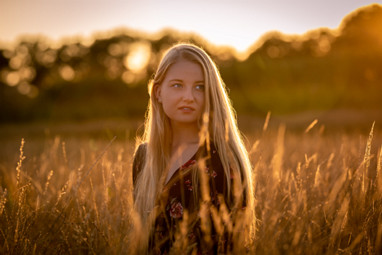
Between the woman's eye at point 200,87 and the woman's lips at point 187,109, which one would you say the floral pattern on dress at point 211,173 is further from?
the woman's eye at point 200,87

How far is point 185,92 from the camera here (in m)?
1.80

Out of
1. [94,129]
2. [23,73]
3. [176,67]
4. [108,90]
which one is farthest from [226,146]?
[23,73]

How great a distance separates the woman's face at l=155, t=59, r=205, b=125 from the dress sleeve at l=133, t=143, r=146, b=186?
44 cm

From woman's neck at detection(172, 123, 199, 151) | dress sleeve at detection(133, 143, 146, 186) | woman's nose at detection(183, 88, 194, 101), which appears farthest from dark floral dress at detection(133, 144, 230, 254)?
dress sleeve at detection(133, 143, 146, 186)

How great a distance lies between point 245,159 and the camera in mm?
1803

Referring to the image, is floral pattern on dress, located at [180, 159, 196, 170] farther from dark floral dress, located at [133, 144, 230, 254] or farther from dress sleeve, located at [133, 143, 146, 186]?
dress sleeve, located at [133, 143, 146, 186]

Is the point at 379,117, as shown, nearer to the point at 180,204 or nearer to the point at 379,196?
the point at 379,196

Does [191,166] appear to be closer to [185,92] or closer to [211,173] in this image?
[211,173]

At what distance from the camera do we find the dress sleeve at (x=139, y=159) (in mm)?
2169

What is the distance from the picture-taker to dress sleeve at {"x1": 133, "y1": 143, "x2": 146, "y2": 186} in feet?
7.12

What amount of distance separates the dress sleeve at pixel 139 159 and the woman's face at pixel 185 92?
0.44 m

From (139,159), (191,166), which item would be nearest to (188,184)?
(191,166)

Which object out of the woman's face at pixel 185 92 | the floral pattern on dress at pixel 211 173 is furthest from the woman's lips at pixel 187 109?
the floral pattern on dress at pixel 211 173

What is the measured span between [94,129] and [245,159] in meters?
11.9
